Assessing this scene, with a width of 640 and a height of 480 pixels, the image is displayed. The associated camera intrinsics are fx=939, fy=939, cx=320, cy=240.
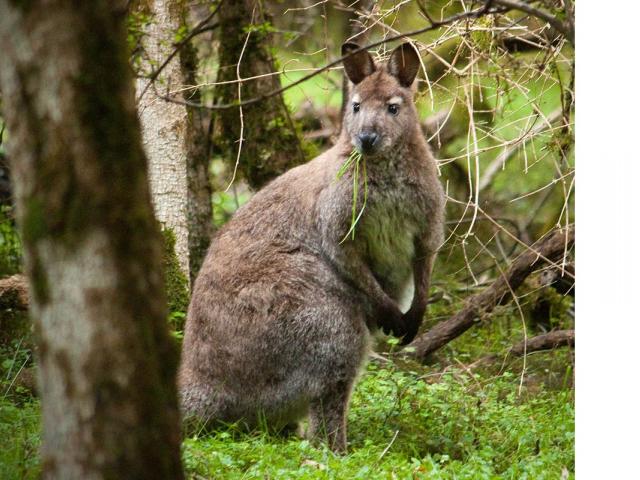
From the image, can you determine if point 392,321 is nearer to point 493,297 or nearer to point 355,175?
point 355,175

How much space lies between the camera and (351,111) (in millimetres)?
5707

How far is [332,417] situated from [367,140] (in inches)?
63.2

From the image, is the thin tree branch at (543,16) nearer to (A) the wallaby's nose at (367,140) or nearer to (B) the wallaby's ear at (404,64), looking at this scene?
(A) the wallaby's nose at (367,140)

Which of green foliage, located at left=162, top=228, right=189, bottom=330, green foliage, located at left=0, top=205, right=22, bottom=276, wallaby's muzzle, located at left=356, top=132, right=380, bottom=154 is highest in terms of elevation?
wallaby's muzzle, located at left=356, top=132, right=380, bottom=154

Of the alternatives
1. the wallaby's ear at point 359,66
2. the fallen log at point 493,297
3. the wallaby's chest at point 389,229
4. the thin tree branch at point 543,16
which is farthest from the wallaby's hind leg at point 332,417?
the thin tree branch at point 543,16

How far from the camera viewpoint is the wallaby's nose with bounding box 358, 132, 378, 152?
17.7 ft

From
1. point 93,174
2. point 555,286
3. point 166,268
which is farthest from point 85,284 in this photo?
point 555,286

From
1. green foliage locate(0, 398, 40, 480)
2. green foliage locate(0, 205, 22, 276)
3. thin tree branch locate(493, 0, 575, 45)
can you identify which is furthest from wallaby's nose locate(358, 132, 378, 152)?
green foliage locate(0, 205, 22, 276)

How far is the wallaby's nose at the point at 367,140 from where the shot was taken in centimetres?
539

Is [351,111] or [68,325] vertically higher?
[351,111]

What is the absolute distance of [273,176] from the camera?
823 centimetres

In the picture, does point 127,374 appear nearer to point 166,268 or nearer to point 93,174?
point 93,174

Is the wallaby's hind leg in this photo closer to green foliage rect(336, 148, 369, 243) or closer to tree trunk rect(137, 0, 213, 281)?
green foliage rect(336, 148, 369, 243)
